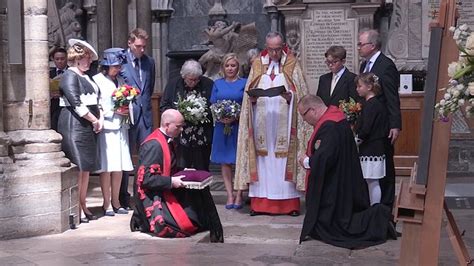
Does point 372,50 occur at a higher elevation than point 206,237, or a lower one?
higher

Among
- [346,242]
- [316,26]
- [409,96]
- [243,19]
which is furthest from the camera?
[243,19]

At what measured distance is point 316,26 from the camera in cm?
1345

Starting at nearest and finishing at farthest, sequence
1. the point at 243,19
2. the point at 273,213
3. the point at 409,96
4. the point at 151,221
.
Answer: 1. the point at 151,221
2. the point at 273,213
3. the point at 409,96
4. the point at 243,19

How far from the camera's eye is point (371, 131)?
23.9 feet

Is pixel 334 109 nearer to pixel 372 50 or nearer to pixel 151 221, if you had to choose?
pixel 372 50

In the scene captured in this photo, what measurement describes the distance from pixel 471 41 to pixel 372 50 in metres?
3.56

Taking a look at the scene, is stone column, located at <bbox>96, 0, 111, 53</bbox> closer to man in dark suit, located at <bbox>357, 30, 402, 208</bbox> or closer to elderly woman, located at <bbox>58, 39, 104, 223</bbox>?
elderly woman, located at <bbox>58, 39, 104, 223</bbox>

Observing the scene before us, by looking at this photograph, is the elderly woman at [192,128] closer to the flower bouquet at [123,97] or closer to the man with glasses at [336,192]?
the flower bouquet at [123,97]

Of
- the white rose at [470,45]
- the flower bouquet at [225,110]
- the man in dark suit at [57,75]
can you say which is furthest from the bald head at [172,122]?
the white rose at [470,45]

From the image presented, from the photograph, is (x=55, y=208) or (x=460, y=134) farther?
(x=460, y=134)

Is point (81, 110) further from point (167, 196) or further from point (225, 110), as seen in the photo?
point (225, 110)

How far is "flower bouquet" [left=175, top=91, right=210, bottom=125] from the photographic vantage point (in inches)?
327

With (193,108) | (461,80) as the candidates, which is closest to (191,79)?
(193,108)

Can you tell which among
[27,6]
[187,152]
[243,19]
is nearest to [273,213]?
[187,152]
